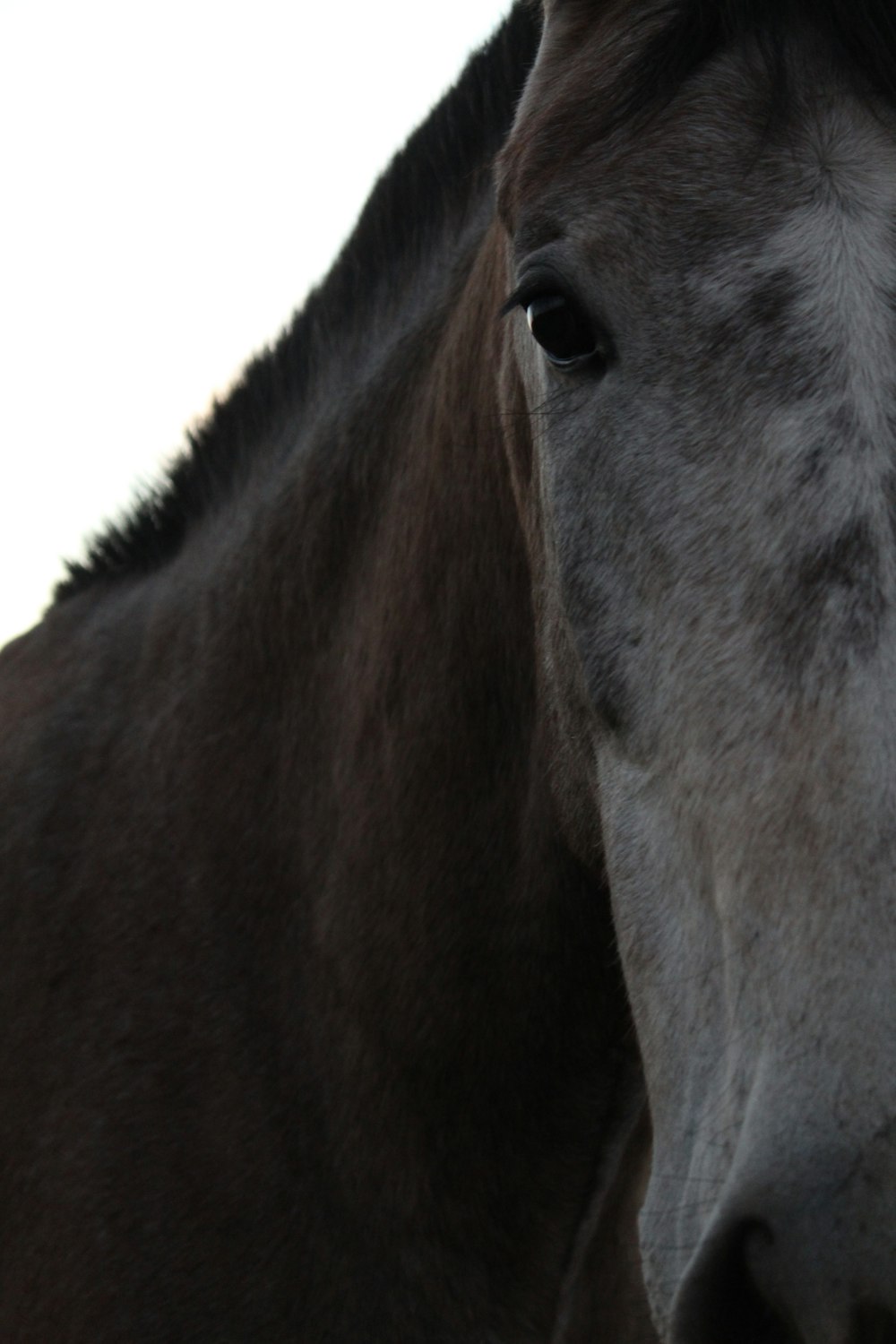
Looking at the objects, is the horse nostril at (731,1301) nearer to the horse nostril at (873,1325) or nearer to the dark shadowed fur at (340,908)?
the horse nostril at (873,1325)

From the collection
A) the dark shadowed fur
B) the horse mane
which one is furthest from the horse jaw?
the horse mane

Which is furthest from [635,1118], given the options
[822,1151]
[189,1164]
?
[822,1151]

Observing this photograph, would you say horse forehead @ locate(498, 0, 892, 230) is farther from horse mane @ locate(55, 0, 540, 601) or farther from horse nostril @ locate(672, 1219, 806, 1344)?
horse nostril @ locate(672, 1219, 806, 1344)

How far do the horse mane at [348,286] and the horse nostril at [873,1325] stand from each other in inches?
86.8

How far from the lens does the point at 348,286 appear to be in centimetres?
303

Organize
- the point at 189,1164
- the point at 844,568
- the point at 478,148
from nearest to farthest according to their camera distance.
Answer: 1. the point at 844,568
2. the point at 189,1164
3. the point at 478,148

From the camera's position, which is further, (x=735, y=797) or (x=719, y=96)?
(x=719, y=96)

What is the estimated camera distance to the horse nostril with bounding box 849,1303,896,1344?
4.00 ft

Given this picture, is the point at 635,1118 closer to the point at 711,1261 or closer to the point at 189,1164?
the point at 189,1164

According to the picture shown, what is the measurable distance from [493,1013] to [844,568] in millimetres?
1213

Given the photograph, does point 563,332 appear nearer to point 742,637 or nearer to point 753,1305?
point 742,637

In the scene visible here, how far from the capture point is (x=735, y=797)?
1513 millimetres

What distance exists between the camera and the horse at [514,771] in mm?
1438

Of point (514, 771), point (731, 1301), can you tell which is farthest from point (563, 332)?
point (731, 1301)
